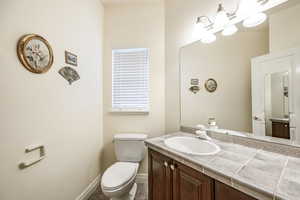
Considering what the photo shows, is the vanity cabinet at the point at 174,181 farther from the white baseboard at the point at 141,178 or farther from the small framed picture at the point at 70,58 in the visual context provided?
the small framed picture at the point at 70,58

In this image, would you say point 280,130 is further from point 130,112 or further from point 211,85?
point 130,112

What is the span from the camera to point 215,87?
1468mm

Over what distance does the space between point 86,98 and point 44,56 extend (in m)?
0.72

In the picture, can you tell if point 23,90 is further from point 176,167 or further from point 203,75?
point 203,75

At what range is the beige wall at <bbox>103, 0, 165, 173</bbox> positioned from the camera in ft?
6.72

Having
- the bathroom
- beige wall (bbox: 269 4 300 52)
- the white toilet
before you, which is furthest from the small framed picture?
beige wall (bbox: 269 4 300 52)

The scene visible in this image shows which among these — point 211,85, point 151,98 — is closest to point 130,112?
point 151,98

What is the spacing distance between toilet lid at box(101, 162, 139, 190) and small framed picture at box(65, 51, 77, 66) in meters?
1.29

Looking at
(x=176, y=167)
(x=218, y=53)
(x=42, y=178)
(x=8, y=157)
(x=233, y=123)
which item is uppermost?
(x=218, y=53)

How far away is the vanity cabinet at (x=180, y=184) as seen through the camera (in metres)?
0.76

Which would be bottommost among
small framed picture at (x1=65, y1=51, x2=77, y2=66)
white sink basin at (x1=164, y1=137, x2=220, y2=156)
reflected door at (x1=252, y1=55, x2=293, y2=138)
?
white sink basin at (x1=164, y1=137, x2=220, y2=156)

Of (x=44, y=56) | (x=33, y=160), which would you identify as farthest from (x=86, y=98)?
(x=33, y=160)

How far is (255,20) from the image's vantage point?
113cm

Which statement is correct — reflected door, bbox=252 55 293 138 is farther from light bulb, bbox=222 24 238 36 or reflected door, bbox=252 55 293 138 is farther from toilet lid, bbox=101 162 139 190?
toilet lid, bbox=101 162 139 190
